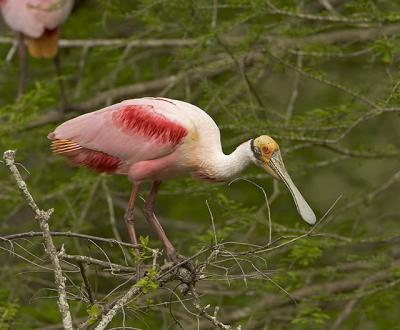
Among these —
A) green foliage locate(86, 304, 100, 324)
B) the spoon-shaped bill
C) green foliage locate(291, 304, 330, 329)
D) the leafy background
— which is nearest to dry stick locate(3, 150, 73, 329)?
green foliage locate(86, 304, 100, 324)

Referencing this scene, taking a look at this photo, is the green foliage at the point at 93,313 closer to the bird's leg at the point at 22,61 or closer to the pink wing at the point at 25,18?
the bird's leg at the point at 22,61

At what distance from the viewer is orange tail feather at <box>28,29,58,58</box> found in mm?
8414

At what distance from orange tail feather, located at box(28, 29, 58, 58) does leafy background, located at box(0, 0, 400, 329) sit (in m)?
0.18

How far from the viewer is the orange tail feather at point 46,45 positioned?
841 centimetres

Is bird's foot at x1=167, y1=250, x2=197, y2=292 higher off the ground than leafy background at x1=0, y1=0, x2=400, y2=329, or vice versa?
bird's foot at x1=167, y1=250, x2=197, y2=292

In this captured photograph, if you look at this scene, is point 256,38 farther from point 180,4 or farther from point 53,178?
point 53,178

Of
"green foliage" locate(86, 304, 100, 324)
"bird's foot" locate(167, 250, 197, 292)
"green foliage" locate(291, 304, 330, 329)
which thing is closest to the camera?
"green foliage" locate(86, 304, 100, 324)

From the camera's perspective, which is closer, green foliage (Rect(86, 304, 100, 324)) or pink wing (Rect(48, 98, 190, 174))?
green foliage (Rect(86, 304, 100, 324))

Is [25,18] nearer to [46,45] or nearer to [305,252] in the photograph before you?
[46,45]

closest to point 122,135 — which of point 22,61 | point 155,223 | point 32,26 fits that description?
point 155,223

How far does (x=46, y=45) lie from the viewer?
8484 millimetres

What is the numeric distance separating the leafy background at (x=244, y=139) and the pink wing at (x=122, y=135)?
0.46 m

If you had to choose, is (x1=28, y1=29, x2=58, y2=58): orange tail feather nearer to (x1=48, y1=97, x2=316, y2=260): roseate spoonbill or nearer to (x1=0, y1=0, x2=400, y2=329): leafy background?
(x1=0, y1=0, x2=400, y2=329): leafy background

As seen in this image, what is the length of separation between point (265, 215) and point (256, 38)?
1091mm
